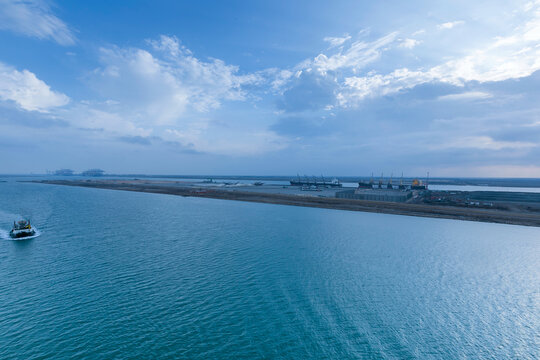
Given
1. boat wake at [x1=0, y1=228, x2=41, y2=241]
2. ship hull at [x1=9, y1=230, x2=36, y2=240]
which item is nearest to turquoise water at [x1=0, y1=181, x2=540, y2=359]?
boat wake at [x1=0, y1=228, x2=41, y2=241]

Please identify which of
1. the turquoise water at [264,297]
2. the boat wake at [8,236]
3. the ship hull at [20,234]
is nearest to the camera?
the turquoise water at [264,297]

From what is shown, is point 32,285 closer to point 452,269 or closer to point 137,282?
point 137,282

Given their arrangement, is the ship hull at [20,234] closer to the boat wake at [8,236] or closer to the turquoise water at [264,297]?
the boat wake at [8,236]

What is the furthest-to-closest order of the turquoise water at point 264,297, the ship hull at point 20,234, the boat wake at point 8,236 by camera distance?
the ship hull at point 20,234 → the boat wake at point 8,236 → the turquoise water at point 264,297

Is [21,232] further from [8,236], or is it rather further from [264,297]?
[264,297]

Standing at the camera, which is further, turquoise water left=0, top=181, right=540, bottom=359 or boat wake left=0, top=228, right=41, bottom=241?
boat wake left=0, top=228, right=41, bottom=241

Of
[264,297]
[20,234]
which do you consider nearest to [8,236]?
[20,234]

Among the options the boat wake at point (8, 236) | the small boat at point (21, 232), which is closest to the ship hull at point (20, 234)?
the small boat at point (21, 232)

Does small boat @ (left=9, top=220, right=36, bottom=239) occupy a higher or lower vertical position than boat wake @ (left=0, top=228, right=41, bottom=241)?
higher

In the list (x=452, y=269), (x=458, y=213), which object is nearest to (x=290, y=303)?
(x=452, y=269)

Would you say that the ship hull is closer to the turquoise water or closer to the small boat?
the small boat
